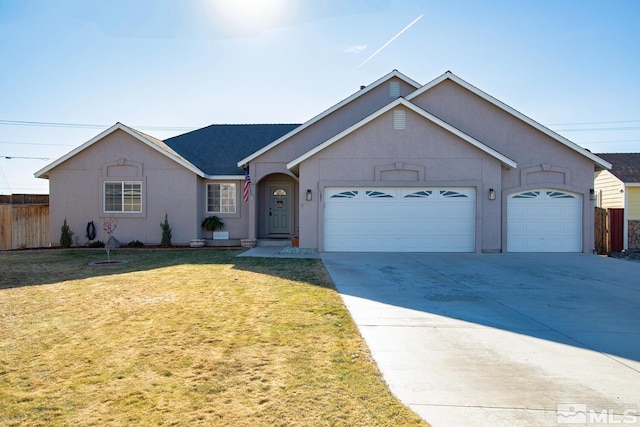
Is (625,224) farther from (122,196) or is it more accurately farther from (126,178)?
(122,196)

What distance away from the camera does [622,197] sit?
19.5 metres

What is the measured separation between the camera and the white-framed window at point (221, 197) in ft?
59.0

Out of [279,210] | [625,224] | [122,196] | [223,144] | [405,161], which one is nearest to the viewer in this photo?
[405,161]

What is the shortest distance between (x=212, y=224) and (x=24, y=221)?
25.4 ft

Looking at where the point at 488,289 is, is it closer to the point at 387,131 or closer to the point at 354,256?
the point at 354,256

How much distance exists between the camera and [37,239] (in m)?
17.8

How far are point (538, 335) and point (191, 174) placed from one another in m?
14.4

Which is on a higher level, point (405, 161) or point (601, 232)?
point (405, 161)

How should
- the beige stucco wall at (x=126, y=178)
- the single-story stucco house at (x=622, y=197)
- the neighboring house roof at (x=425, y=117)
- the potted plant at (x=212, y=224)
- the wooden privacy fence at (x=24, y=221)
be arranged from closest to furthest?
1. the neighboring house roof at (x=425, y=117)
2. the single-story stucco house at (x=622, y=197)
3. the wooden privacy fence at (x=24, y=221)
4. the beige stucco wall at (x=126, y=178)
5. the potted plant at (x=212, y=224)

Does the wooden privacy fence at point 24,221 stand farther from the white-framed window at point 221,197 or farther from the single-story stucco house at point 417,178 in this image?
the white-framed window at point 221,197

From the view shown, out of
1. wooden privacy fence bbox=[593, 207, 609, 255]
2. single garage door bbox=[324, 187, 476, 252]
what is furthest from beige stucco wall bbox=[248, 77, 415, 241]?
wooden privacy fence bbox=[593, 207, 609, 255]

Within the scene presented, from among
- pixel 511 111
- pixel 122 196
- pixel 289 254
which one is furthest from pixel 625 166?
pixel 122 196

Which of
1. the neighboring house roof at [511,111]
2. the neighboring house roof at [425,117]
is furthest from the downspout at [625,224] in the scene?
the neighboring house roof at [425,117]

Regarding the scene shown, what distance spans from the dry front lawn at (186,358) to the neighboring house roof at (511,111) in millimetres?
10354
